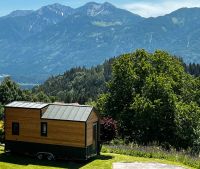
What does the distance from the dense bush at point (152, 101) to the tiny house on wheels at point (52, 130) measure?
46.4 feet

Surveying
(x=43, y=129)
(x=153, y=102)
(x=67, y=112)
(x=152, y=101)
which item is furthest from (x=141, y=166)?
(x=152, y=101)

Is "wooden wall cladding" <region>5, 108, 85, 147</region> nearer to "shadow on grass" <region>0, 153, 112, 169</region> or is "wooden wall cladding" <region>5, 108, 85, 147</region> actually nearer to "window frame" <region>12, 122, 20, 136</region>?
"window frame" <region>12, 122, 20, 136</region>

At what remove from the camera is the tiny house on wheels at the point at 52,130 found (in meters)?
34.3

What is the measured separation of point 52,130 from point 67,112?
1.73 metres

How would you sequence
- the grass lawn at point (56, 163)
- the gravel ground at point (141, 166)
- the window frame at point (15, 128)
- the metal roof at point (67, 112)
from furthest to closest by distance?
the window frame at point (15, 128)
the metal roof at point (67, 112)
the gravel ground at point (141, 166)
the grass lawn at point (56, 163)

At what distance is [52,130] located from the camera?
35156 mm

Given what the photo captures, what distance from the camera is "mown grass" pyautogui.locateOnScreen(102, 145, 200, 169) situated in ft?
121

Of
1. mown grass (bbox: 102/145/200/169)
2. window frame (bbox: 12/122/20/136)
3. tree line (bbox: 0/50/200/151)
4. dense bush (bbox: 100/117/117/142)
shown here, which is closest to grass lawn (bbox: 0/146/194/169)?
mown grass (bbox: 102/145/200/169)

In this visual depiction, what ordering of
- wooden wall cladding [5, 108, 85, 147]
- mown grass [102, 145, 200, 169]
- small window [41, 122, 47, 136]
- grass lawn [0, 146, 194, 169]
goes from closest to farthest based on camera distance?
grass lawn [0, 146, 194, 169] → wooden wall cladding [5, 108, 85, 147] → small window [41, 122, 47, 136] → mown grass [102, 145, 200, 169]

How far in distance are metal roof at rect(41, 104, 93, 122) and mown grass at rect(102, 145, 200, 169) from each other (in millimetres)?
5842

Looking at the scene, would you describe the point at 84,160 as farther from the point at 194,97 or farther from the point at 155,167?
the point at 194,97

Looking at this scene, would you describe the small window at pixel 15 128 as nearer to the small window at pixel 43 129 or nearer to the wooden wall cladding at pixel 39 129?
the wooden wall cladding at pixel 39 129

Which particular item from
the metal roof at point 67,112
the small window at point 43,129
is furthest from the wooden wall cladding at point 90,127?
the small window at point 43,129

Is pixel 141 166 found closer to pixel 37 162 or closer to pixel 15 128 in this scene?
pixel 37 162
